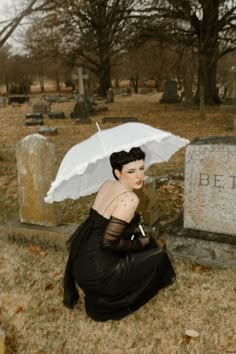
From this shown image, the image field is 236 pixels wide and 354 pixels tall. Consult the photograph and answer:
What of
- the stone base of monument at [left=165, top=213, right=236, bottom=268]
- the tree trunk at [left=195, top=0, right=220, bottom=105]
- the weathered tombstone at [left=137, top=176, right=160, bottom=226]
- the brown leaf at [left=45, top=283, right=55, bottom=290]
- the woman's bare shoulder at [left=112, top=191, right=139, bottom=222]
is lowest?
the brown leaf at [left=45, top=283, right=55, bottom=290]

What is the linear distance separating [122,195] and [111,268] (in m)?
0.68

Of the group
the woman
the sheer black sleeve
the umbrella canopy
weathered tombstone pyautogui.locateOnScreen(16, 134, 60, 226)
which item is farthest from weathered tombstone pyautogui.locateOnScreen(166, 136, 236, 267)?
weathered tombstone pyautogui.locateOnScreen(16, 134, 60, 226)

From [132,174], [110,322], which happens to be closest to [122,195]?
[132,174]

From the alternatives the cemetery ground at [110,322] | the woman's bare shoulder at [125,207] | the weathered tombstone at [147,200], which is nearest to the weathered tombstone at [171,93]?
the cemetery ground at [110,322]

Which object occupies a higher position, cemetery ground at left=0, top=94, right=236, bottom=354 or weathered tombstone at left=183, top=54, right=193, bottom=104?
weathered tombstone at left=183, top=54, right=193, bottom=104

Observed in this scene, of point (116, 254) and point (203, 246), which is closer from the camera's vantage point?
point (116, 254)

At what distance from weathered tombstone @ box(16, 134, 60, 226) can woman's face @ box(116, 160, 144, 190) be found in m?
1.72

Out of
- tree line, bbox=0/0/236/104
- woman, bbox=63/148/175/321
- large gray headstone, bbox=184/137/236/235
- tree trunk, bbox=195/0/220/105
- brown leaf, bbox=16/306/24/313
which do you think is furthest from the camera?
tree line, bbox=0/0/236/104

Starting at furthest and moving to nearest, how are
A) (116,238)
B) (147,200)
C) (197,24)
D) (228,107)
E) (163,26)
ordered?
(228,107)
(163,26)
(197,24)
(147,200)
(116,238)

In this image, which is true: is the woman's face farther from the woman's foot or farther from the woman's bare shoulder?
the woman's foot

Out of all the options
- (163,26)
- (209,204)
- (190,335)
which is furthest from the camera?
(163,26)

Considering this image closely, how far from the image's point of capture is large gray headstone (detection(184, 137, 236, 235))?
383 cm

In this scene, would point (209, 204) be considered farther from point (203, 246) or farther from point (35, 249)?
point (35, 249)

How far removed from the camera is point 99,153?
2838 millimetres
